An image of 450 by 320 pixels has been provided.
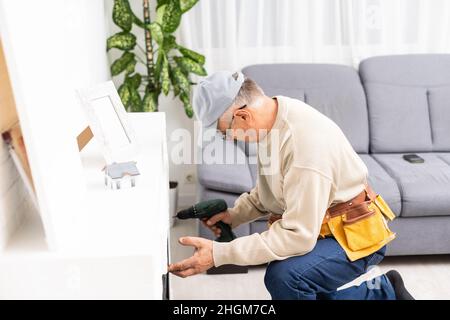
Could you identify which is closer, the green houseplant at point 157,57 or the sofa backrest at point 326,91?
the green houseplant at point 157,57

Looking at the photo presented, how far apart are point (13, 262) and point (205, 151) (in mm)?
1621

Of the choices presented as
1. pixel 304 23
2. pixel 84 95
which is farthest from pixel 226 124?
pixel 304 23

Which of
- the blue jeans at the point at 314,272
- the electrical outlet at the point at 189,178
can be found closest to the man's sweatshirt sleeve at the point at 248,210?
the blue jeans at the point at 314,272

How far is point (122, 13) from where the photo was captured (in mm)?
2590

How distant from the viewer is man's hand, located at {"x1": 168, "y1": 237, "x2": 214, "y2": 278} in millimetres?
1371

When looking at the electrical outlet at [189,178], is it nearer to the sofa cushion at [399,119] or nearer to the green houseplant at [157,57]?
the green houseplant at [157,57]

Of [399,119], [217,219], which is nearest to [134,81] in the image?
[217,219]

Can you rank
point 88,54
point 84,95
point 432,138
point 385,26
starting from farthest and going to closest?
point 385,26 → point 432,138 → point 88,54 → point 84,95

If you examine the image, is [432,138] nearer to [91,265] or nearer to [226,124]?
[226,124]

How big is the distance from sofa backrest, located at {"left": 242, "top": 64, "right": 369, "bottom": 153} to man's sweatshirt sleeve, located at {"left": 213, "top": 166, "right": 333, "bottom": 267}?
4.71 ft

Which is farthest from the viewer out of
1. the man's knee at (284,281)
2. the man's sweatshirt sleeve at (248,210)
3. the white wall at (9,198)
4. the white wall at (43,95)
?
the man's sweatshirt sleeve at (248,210)

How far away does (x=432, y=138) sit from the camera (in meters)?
2.82

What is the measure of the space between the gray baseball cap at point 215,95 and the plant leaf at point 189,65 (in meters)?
1.24

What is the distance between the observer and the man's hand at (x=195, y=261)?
1371mm
